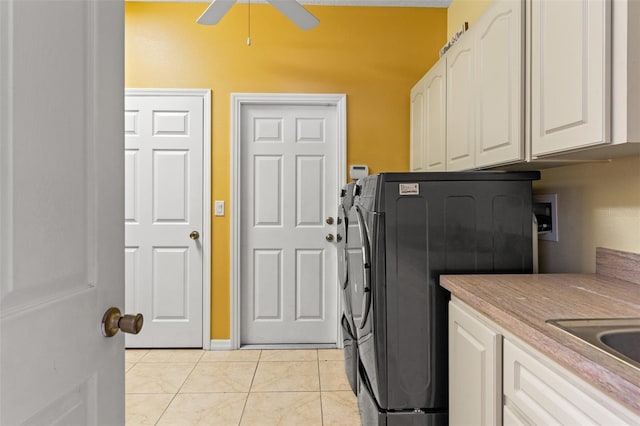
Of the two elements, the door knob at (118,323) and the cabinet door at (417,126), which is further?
the cabinet door at (417,126)

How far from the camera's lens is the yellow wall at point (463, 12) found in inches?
95.7

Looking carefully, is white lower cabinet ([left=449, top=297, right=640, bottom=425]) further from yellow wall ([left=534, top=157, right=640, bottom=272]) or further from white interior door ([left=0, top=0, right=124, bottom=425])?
white interior door ([left=0, top=0, right=124, bottom=425])

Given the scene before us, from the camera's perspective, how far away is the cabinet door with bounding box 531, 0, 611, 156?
3.55 feet

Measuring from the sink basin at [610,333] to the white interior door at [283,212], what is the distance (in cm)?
218

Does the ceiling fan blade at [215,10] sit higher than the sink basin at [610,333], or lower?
higher

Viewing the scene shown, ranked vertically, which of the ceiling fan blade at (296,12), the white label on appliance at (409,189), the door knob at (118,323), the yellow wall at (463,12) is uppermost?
the yellow wall at (463,12)

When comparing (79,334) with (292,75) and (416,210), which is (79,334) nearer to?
(416,210)

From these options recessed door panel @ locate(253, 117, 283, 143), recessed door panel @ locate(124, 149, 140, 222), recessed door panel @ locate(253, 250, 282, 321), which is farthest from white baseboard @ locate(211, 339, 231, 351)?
recessed door panel @ locate(253, 117, 283, 143)

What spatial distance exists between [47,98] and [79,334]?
39 centimetres

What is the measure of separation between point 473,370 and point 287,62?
Answer: 8.30ft

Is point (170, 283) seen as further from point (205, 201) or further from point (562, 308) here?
point (562, 308)

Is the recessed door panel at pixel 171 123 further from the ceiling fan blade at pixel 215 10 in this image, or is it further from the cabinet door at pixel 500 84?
the cabinet door at pixel 500 84

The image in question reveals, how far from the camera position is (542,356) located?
2.92 feet

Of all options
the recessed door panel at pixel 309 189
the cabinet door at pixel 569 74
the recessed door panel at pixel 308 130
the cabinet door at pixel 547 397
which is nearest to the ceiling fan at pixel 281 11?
the recessed door panel at pixel 308 130
